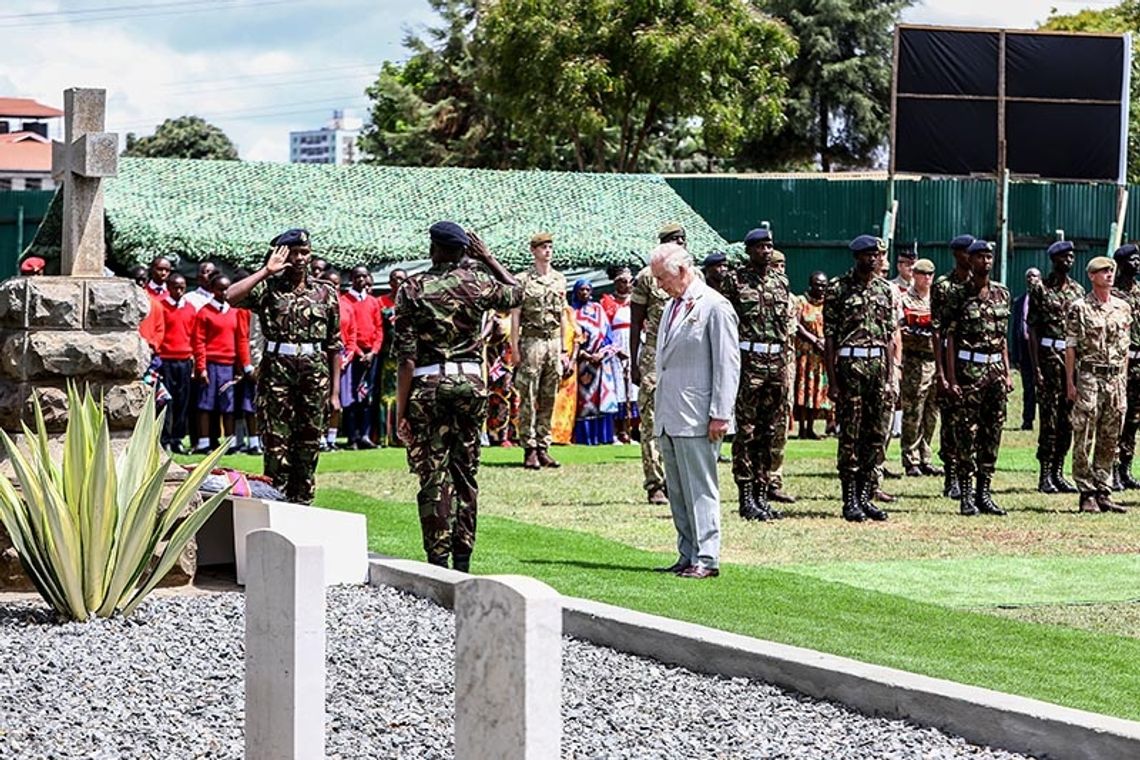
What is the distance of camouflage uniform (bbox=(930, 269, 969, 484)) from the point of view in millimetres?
15336

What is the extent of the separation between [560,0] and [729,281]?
3060cm

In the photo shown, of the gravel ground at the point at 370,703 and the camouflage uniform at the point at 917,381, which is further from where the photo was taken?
the camouflage uniform at the point at 917,381

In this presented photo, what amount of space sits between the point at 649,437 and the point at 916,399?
442 cm

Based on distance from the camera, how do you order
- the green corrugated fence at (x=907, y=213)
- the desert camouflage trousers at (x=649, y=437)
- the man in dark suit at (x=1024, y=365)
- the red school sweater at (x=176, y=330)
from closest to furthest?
the desert camouflage trousers at (x=649, y=437) → the red school sweater at (x=176, y=330) → the man in dark suit at (x=1024, y=365) → the green corrugated fence at (x=907, y=213)

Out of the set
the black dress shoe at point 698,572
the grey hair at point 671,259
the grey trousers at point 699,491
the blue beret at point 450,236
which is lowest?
the black dress shoe at point 698,572

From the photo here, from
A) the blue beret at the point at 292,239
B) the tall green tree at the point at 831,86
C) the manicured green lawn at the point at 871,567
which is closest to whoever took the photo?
the manicured green lawn at the point at 871,567

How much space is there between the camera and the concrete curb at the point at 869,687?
644cm

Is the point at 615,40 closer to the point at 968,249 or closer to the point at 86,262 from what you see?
the point at 968,249

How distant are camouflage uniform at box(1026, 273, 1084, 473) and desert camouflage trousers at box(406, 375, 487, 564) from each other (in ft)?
24.9

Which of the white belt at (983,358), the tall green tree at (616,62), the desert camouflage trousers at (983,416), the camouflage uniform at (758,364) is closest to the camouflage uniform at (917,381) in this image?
the desert camouflage trousers at (983,416)

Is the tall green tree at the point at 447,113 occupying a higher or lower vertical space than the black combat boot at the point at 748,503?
higher

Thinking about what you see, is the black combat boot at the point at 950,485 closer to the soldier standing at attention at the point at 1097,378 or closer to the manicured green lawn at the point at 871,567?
the manicured green lawn at the point at 871,567

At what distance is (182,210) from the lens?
22.1 m

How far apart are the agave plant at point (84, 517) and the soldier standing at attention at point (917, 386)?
10.6 meters
